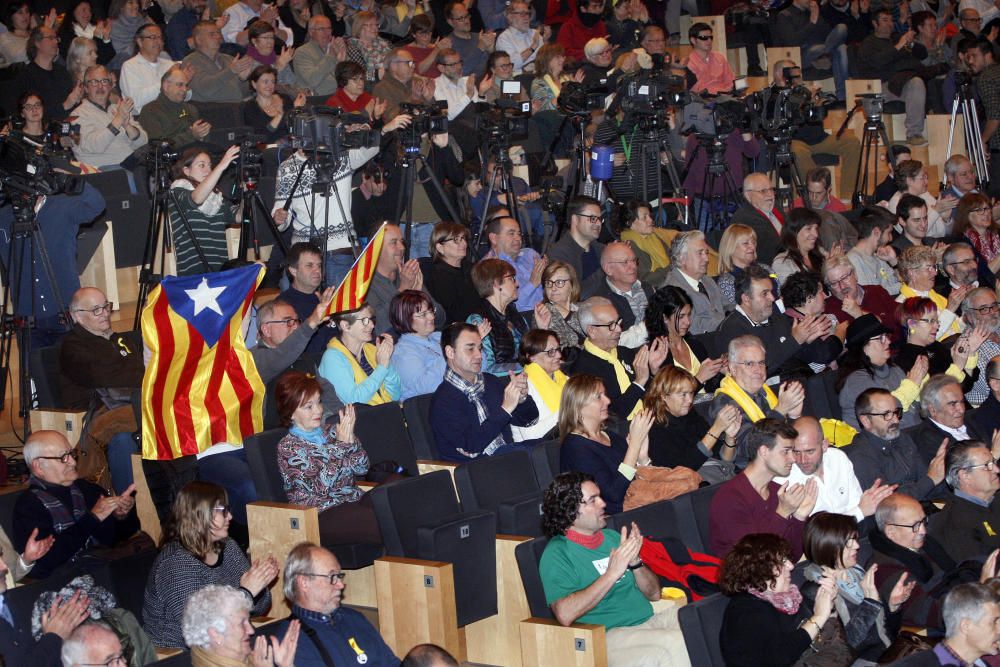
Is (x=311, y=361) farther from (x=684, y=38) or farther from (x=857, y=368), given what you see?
(x=684, y=38)

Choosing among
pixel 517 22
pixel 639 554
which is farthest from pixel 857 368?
pixel 517 22

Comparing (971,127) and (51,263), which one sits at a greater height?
(51,263)

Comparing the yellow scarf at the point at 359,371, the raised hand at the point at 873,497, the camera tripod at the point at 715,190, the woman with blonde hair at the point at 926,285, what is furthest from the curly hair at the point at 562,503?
the camera tripod at the point at 715,190

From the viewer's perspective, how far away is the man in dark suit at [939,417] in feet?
19.2

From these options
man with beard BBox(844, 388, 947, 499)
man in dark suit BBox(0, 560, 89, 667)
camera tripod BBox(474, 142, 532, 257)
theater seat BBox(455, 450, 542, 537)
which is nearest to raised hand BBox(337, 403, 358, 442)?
theater seat BBox(455, 450, 542, 537)

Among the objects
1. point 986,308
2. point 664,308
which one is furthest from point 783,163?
point 664,308

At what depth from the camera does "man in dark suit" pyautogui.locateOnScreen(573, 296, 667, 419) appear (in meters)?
5.91

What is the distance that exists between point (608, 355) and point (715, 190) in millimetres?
3106

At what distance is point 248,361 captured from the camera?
549cm

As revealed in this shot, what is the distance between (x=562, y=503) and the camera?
4352mm

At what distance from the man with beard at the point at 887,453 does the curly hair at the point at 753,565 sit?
5.03 ft

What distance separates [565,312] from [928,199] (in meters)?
3.47

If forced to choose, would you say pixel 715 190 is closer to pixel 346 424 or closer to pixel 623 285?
pixel 623 285

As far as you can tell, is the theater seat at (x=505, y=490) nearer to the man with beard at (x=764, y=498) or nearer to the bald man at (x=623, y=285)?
the man with beard at (x=764, y=498)
